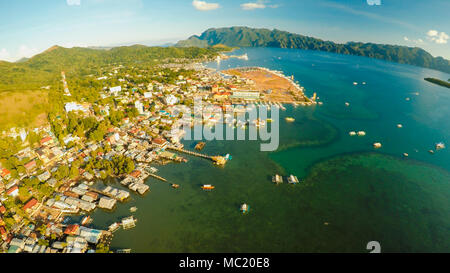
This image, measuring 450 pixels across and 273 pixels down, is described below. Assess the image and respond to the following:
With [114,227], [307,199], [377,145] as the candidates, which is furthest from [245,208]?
[377,145]

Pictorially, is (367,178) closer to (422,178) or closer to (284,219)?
(422,178)

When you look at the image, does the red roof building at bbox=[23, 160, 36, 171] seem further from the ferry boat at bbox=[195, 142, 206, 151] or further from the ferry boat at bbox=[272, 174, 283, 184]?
the ferry boat at bbox=[272, 174, 283, 184]

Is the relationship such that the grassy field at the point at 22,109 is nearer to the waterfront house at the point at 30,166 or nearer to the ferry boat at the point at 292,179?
the waterfront house at the point at 30,166

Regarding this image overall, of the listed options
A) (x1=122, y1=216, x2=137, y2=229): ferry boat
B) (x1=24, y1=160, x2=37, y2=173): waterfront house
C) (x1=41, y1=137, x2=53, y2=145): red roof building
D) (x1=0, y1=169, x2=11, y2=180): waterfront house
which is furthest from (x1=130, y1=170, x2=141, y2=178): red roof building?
(x1=41, y1=137, x2=53, y2=145): red roof building
